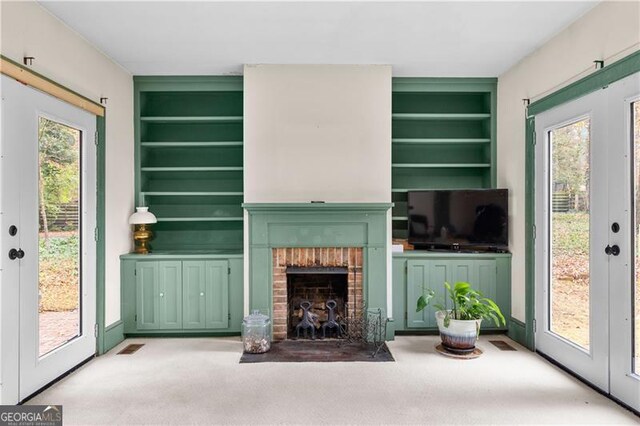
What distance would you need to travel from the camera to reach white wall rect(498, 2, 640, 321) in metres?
2.58

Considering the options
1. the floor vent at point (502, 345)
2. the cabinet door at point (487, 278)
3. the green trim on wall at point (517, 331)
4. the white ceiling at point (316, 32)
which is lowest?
the floor vent at point (502, 345)

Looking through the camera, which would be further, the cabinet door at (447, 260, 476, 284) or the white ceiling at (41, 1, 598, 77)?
the cabinet door at (447, 260, 476, 284)

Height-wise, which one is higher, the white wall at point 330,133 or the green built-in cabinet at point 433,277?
the white wall at point 330,133

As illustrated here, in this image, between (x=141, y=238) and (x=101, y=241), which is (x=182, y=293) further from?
(x=101, y=241)

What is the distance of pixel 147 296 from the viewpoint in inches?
154

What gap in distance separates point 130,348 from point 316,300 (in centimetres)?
179

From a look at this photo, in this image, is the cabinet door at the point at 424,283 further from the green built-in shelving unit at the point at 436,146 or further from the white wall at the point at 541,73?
the white wall at the point at 541,73

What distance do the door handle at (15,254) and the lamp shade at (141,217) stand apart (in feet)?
4.58

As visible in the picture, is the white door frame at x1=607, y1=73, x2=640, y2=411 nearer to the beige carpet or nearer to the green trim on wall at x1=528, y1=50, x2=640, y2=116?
the green trim on wall at x1=528, y1=50, x2=640, y2=116

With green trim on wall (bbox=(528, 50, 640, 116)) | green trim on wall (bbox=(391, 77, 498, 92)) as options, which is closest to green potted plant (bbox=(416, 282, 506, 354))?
green trim on wall (bbox=(528, 50, 640, 116))

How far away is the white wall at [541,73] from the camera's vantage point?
→ 2.58 m

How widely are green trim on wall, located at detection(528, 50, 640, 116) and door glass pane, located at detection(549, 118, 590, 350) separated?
0.22m

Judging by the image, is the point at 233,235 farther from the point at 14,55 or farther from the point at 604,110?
the point at 604,110

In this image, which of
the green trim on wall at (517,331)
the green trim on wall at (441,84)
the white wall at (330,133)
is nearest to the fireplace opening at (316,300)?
the white wall at (330,133)
